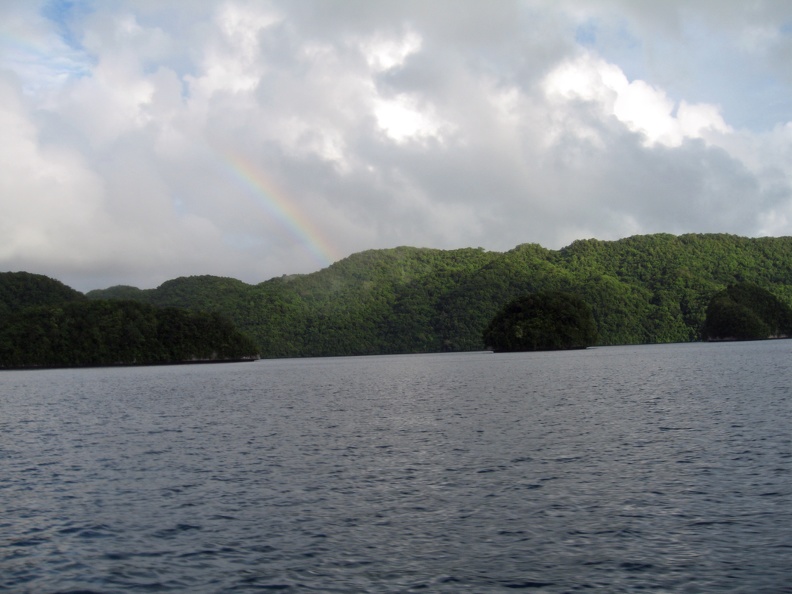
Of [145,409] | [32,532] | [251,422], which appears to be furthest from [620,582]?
[145,409]

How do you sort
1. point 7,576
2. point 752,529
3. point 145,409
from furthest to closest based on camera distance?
point 145,409
point 752,529
point 7,576

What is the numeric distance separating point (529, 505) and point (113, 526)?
13495mm

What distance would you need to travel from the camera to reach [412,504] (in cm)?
2539

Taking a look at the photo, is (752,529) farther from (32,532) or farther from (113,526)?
(32,532)

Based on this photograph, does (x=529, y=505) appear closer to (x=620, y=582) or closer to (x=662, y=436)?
(x=620, y=582)

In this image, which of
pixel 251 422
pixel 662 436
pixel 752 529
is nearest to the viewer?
pixel 752 529

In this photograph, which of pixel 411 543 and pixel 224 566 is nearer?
pixel 224 566

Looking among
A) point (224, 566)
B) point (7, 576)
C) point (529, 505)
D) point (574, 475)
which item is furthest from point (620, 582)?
point (7, 576)

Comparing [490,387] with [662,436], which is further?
[490,387]

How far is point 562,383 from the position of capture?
91438 mm

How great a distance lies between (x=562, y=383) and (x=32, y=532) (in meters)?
74.9

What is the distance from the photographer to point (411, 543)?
2059cm

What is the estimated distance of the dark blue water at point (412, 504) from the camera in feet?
59.2

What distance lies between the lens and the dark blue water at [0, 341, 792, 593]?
18.0 m
